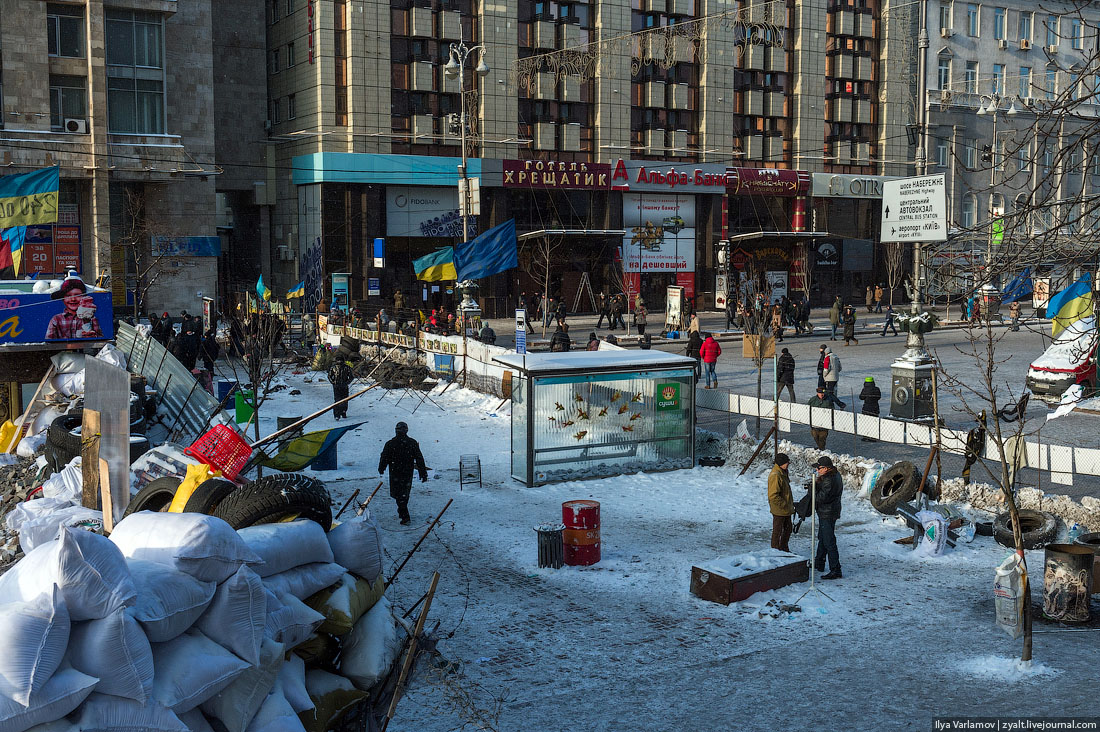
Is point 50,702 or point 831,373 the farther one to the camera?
point 831,373

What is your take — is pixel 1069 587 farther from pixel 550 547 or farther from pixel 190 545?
pixel 190 545

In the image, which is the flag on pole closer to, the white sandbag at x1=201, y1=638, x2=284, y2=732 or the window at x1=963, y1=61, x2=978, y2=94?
the white sandbag at x1=201, y1=638, x2=284, y2=732

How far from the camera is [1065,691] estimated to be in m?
8.56

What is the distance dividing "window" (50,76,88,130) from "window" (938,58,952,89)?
4293cm

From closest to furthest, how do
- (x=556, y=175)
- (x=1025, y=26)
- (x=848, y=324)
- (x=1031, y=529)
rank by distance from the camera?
1. (x=1031, y=529)
2. (x=848, y=324)
3. (x=556, y=175)
4. (x=1025, y=26)

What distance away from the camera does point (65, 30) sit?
39969 millimetres

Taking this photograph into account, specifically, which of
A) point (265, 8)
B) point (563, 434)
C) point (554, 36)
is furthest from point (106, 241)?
point (563, 434)

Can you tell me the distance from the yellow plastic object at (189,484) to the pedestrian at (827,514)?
21.8 ft

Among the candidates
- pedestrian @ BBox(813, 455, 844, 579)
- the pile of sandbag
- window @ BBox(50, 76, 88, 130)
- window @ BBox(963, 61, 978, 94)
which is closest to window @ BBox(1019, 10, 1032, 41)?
window @ BBox(963, 61, 978, 94)

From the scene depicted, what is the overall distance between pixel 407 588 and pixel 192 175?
3587 centimetres

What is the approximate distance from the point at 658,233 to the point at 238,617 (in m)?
45.7

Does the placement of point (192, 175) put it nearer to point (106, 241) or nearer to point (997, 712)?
point (106, 241)

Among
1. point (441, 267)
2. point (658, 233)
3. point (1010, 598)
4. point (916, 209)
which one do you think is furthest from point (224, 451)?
point (658, 233)

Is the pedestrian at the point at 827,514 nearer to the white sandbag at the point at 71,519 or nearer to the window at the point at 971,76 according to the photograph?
the white sandbag at the point at 71,519
